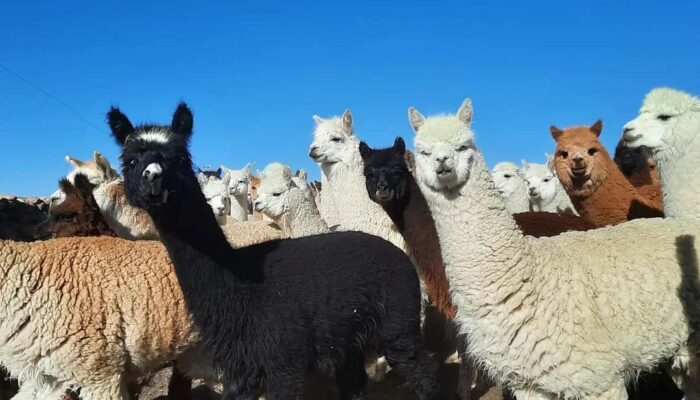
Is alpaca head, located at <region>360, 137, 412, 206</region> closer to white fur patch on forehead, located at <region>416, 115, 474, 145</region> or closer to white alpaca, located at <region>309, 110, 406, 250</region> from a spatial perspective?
white alpaca, located at <region>309, 110, 406, 250</region>

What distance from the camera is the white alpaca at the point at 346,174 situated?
6.83 meters

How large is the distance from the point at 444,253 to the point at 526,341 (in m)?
0.72

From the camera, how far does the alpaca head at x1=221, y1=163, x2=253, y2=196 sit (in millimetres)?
11695

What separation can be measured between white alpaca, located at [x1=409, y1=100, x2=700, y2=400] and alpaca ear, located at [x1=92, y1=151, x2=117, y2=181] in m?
4.18

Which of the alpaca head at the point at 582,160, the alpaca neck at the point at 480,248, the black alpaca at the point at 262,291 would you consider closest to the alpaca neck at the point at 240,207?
the alpaca head at the point at 582,160

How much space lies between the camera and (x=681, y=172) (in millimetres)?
4938

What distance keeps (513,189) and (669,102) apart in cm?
585

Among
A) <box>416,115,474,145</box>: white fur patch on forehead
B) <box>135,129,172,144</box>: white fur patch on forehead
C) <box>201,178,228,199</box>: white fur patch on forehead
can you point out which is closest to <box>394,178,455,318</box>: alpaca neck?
<box>416,115,474,145</box>: white fur patch on forehead

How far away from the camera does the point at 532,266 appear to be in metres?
3.78

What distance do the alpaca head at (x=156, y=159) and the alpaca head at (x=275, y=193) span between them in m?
3.81

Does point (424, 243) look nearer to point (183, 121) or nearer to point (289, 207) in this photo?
point (183, 121)

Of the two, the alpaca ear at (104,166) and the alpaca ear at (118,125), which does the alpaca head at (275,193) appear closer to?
the alpaca ear at (104,166)

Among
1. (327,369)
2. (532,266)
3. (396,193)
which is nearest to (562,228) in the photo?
(396,193)

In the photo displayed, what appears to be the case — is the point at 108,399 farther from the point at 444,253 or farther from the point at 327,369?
the point at 444,253
